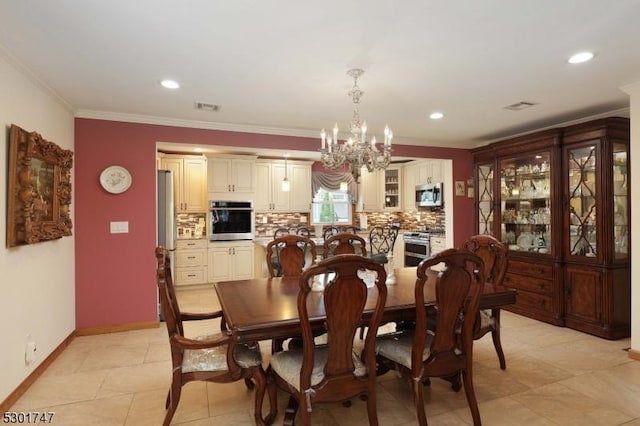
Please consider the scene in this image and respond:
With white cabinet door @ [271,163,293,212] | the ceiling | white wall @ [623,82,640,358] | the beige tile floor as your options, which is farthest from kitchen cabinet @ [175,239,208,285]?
white wall @ [623,82,640,358]

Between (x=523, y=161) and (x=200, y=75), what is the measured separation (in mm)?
3849

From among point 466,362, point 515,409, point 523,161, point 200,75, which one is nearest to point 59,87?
point 200,75

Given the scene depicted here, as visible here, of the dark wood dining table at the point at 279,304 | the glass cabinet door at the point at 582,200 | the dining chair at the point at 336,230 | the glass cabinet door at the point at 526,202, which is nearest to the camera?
the dark wood dining table at the point at 279,304

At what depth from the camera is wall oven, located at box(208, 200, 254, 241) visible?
5.98 m

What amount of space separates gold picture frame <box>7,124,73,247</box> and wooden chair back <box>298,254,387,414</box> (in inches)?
84.0

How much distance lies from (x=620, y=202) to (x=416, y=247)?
3268mm

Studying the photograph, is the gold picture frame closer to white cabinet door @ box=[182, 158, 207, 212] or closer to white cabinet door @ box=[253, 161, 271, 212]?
white cabinet door @ box=[182, 158, 207, 212]

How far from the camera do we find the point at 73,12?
74.4 inches

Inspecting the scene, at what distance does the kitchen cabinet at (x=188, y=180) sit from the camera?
5.97m

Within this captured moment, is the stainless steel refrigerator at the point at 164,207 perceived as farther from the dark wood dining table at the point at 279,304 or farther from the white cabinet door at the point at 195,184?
the dark wood dining table at the point at 279,304

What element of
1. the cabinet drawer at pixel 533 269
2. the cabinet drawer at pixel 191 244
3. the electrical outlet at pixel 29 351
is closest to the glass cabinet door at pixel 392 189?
the cabinet drawer at pixel 533 269

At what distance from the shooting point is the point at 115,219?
12.6 ft

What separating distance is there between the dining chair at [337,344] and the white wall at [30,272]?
6.18 feet

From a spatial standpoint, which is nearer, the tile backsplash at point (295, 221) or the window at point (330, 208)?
the tile backsplash at point (295, 221)
